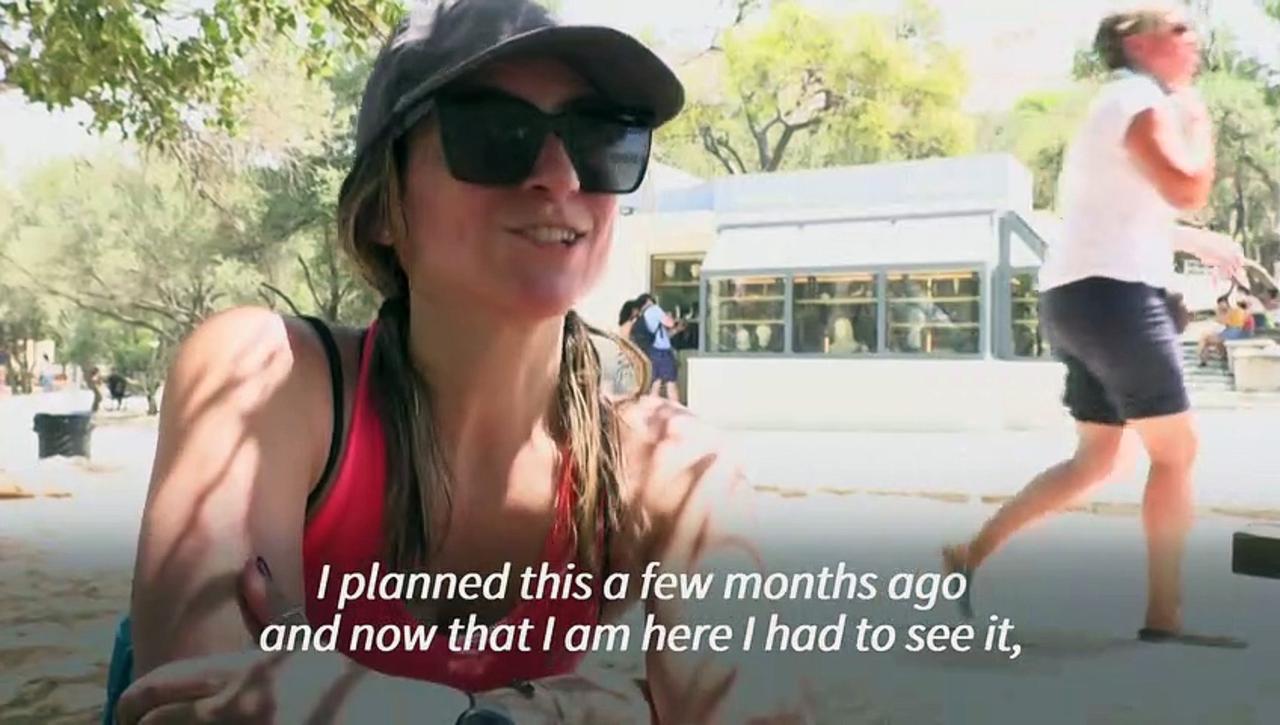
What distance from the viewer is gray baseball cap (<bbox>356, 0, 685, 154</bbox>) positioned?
1.59 feet

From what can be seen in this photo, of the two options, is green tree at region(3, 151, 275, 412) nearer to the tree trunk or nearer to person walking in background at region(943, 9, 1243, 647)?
the tree trunk

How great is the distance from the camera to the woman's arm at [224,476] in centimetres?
45

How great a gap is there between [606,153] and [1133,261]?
1228 mm

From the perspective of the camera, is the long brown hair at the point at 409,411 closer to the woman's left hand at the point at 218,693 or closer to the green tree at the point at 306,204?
the woman's left hand at the point at 218,693

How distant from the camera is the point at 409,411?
54cm

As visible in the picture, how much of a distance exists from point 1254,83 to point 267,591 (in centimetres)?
227

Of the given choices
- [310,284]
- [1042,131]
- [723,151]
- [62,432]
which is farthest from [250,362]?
[62,432]

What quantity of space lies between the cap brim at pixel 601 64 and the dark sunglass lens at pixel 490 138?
2cm

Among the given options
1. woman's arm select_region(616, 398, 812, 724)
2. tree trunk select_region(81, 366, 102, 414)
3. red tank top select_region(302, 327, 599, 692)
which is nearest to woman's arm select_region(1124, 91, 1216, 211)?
woman's arm select_region(616, 398, 812, 724)

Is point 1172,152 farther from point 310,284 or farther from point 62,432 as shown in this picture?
point 62,432

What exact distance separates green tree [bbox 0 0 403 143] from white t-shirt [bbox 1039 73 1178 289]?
3.65 feet

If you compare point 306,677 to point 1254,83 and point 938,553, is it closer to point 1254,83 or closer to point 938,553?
point 938,553

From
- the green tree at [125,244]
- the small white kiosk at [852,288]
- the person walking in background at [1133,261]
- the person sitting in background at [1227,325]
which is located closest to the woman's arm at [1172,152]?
the person walking in background at [1133,261]

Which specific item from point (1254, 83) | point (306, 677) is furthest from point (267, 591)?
point (1254, 83)
